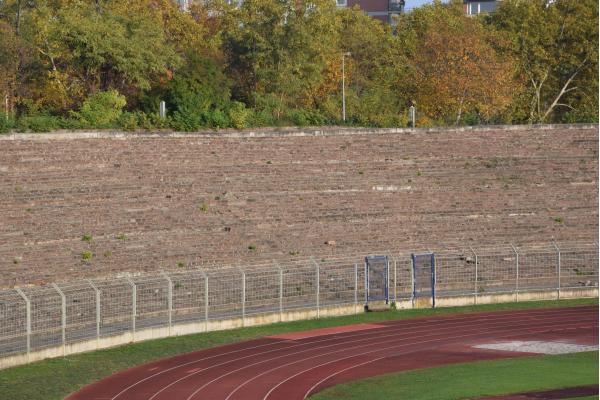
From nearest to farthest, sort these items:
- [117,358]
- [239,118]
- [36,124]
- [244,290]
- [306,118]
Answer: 1. [117,358]
2. [244,290]
3. [36,124]
4. [239,118]
5. [306,118]

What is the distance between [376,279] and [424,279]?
2258 millimetres

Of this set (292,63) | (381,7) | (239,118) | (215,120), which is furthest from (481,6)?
(215,120)

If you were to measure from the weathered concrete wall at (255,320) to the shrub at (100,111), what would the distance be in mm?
15291

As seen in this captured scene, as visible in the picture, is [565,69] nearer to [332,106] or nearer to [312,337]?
[332,106]

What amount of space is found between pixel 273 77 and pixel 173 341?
35.5m

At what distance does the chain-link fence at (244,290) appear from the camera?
31984mm

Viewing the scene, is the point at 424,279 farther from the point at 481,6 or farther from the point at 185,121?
the point at 481,6

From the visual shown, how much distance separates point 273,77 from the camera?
68500 mm

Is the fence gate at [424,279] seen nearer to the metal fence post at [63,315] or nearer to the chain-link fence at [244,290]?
the chain-link fence at [244,290]

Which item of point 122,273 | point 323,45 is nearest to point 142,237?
point 122,273

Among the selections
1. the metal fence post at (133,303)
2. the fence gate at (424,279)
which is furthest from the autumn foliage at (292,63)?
the metal fence post at (133,303)

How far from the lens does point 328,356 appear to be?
3331cm

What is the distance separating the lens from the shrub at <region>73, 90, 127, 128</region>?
165 feet

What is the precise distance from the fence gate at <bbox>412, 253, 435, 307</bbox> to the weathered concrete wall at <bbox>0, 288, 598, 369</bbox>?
0.24 ft
